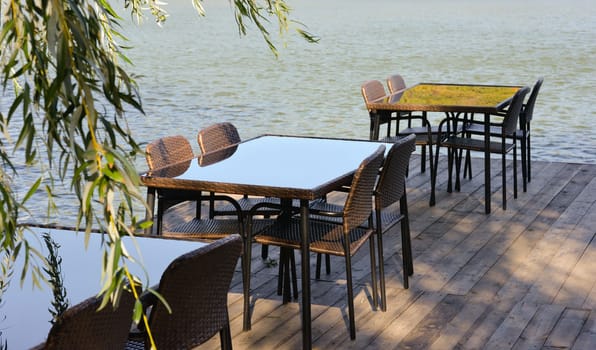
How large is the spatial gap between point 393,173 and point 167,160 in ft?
3.43

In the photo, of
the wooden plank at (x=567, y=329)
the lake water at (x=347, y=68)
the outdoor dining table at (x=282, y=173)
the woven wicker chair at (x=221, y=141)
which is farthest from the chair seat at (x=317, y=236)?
the lake water at (x=347, y=68)

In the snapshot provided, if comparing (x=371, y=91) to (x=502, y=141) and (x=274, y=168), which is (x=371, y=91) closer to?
(x=502, y=141)

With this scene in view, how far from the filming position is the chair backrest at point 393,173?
4.57 meters

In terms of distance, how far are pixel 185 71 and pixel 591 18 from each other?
727 inches

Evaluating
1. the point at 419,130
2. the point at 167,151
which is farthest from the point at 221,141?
the point at 419,130

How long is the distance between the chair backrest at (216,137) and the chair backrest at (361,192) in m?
1.00

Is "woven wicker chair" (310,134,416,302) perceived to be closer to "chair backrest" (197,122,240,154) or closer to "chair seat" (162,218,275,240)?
"chair seat" (162,218,275,240)

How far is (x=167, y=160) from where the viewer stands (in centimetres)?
471

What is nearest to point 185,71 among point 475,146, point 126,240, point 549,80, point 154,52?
point 154,52

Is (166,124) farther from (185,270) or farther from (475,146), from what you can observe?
(185,270)

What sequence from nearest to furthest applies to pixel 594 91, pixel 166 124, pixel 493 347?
1. pixel 493 347
2. pixel 166 124
3. pixel 594 91

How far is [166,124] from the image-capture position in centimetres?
1271

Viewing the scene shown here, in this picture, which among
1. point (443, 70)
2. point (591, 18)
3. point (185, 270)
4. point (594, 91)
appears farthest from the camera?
point (591, 18)

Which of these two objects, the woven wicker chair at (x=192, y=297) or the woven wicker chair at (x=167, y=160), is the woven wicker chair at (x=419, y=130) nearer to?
the woven wicker chair at (x=167, y=160)
